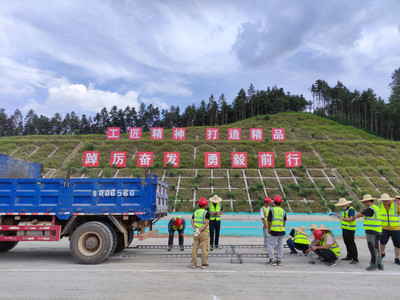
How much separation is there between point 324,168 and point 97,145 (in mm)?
25807

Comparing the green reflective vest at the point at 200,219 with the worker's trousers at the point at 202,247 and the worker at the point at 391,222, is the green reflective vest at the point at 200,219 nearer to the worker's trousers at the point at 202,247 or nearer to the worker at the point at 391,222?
the worker's trousers at the point at 202,247

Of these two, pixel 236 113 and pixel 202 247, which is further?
pixel 236 113

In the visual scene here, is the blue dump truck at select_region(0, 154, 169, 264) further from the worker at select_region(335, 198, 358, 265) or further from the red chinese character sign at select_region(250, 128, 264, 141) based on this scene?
the red chinese character sign at select_region(250, 128, 264, 141)

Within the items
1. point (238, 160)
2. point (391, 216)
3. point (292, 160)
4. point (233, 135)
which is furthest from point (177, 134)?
point (391, 216)

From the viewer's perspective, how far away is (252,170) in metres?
25.4

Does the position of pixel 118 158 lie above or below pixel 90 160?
above

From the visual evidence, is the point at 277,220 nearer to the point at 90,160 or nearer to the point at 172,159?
the point at 172,159

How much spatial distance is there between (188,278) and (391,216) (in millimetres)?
5716

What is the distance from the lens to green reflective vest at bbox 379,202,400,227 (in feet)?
23.1

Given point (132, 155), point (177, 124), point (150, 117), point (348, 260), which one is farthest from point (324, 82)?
point (348, 260)

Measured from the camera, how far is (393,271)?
6250 millimetres

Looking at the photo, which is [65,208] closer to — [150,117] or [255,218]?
[255,218]

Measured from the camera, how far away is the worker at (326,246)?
22.6ft

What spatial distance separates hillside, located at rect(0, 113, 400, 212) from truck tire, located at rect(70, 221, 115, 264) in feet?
43.1
